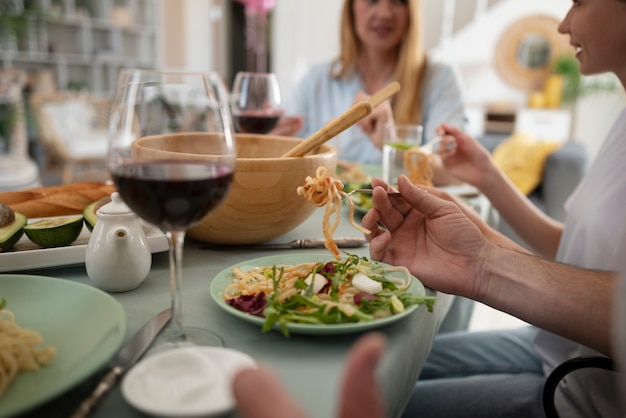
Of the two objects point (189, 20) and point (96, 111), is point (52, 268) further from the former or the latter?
point (189, 20)

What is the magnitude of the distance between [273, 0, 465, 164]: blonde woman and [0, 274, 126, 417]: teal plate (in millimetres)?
1561

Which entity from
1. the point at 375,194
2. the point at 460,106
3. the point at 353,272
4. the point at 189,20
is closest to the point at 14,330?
the point at 353,272

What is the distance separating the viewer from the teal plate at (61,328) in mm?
452

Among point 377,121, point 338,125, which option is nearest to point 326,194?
point 338,125

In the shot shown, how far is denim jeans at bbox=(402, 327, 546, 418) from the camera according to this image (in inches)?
40.9

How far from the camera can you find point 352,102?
2191 millimetres

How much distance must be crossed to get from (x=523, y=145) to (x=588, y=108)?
3.46 m

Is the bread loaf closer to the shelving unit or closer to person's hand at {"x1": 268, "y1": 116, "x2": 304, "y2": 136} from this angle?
person's hand at {"x1": 268, "y1": 116, "x2": 304, "y2": 136}

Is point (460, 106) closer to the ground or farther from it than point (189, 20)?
closer to the ground

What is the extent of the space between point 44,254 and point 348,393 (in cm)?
57

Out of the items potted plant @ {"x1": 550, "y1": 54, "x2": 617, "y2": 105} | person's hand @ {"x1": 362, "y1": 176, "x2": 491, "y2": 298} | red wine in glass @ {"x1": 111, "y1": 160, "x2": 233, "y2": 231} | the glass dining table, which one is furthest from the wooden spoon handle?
potted plant @ {"x1": 550, "y1": 54, "x2": 617, "y2": 105}

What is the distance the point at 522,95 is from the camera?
6867 millimetres

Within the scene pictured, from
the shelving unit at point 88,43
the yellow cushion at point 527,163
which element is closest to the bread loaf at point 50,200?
the yellow cushion at point 527,163

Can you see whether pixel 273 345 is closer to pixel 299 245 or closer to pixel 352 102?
pixel 299 245
